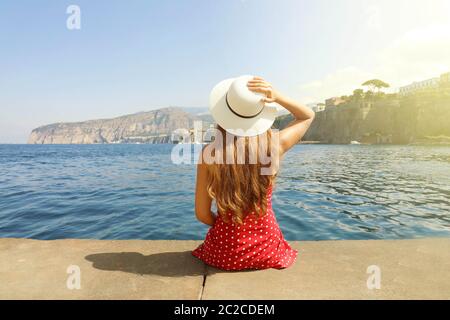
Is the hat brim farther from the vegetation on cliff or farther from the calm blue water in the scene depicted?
the vegetation on cliff

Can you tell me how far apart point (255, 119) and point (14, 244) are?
310 centimetres

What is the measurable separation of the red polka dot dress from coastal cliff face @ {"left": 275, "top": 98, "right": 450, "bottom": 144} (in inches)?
2745

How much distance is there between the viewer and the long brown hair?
235cm

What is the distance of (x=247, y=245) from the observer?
2.64 metres

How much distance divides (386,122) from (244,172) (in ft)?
290

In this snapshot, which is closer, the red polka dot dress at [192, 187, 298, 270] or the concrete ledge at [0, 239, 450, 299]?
the concrete ledge at [0, 239, 450, 299]

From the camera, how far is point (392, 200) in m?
9.88

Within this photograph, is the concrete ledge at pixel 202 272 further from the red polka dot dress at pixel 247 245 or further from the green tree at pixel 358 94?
the green tree at pixel 358 94

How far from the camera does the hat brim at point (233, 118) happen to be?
2.28m
